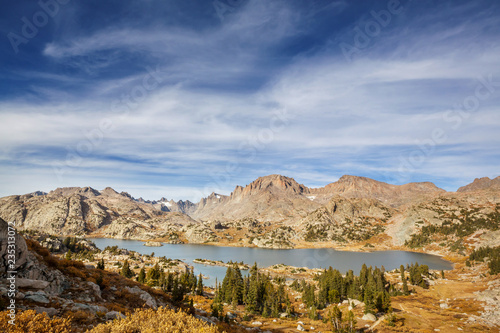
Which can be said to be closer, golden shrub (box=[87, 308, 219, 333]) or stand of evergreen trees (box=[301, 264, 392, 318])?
golden shrub (box=[87, 308, 219, 333])

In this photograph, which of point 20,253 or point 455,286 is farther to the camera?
point 455,286

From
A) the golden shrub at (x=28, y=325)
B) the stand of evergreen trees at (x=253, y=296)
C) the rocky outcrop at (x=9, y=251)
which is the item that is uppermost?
the rocky outcrop at (x=9, y=251)

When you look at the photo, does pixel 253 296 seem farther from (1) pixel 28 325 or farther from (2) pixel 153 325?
(1) pixel 28 325

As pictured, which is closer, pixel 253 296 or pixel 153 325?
pixel 153 325

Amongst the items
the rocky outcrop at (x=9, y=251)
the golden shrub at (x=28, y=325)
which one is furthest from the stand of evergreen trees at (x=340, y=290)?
the golden shrub at (x=28, y=325)

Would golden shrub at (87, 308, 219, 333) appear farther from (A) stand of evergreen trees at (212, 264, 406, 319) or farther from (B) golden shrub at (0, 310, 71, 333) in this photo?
(A) stand of evergreen trees at (212, 264, 406, 319)

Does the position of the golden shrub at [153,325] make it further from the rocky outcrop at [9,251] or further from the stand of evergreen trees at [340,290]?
the stand of evergreen trees at [340,290]

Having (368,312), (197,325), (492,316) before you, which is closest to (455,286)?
(492,316)

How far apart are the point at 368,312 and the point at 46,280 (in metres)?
67.3

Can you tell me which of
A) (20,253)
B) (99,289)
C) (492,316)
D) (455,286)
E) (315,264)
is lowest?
(315,264)

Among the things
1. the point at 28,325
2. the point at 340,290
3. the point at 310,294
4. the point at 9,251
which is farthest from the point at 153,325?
the point at 340,290

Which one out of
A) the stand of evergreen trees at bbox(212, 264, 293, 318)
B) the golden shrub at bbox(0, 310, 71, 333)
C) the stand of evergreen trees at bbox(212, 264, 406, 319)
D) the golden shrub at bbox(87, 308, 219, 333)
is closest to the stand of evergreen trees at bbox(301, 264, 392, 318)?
the stand of evergreen trees at bbox(212, 264, 406, 319)

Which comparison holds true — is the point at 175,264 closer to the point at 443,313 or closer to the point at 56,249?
the point at 56,249

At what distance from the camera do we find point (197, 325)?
13.0m
